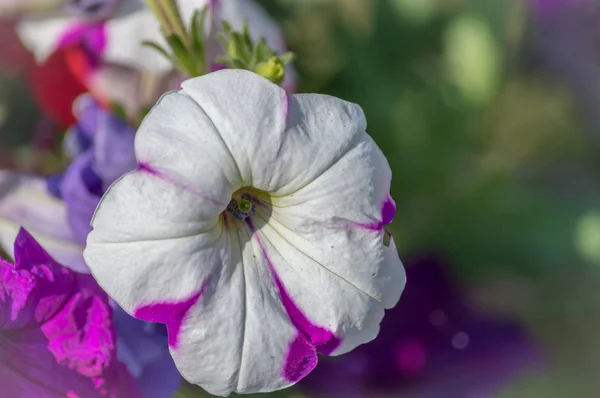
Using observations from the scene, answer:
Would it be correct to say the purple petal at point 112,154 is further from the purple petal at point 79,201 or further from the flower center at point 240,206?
the flower center at point 240,206

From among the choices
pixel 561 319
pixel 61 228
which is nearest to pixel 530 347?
pixel 561 319

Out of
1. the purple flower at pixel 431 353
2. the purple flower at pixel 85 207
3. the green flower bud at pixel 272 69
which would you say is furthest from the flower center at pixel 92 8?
the purple flower at pixel 431 353

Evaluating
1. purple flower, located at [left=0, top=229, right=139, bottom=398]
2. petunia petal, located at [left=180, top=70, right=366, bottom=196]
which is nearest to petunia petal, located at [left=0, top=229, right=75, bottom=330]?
purple flower, located at [left=0, top=229, right=139, bottom=398]

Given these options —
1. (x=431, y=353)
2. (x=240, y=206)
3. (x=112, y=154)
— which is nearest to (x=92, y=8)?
(x=112, y=154)

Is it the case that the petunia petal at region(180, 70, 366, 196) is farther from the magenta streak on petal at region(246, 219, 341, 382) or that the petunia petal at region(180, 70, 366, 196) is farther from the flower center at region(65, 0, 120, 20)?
the flower center at region(65, 0, 120, 20)

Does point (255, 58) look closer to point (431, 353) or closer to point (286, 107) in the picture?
point (286, 107)
